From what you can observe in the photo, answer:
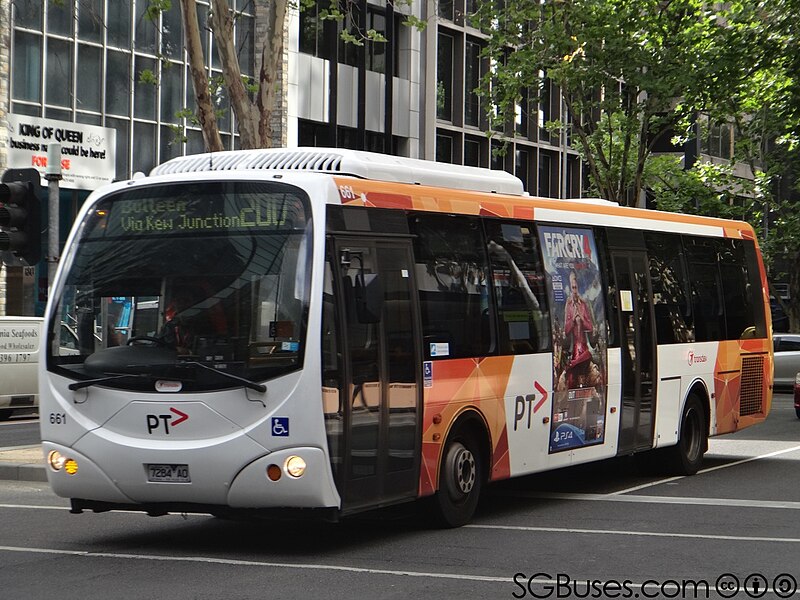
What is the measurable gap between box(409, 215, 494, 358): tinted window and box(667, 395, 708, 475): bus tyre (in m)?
4.59

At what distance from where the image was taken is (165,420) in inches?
398

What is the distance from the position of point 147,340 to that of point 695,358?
26.2ft

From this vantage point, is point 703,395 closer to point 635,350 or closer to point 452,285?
point 635,350

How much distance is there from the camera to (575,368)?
44.8ft

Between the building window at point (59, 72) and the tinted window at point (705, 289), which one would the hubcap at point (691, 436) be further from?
the building window at point (59, 72)

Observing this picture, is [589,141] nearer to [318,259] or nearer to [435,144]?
[435,144]

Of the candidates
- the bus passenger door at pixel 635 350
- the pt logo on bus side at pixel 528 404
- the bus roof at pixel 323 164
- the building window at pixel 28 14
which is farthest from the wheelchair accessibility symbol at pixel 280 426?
the building window at pixel 28 14

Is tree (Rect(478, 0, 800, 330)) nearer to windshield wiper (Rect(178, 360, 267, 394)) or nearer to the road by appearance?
the road

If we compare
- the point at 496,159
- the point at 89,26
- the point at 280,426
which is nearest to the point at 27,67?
the point at 89,26

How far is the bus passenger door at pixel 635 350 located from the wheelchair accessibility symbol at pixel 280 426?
5.54m

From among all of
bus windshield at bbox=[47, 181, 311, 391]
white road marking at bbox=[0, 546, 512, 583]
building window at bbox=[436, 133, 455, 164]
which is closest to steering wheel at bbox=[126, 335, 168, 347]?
bus windshield at bbox=[47, 181, 311, 391]

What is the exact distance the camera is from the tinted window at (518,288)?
12.5m

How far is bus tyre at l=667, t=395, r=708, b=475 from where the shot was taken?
1608 centimetres

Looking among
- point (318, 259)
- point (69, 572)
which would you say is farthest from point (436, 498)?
point (69, 572)
